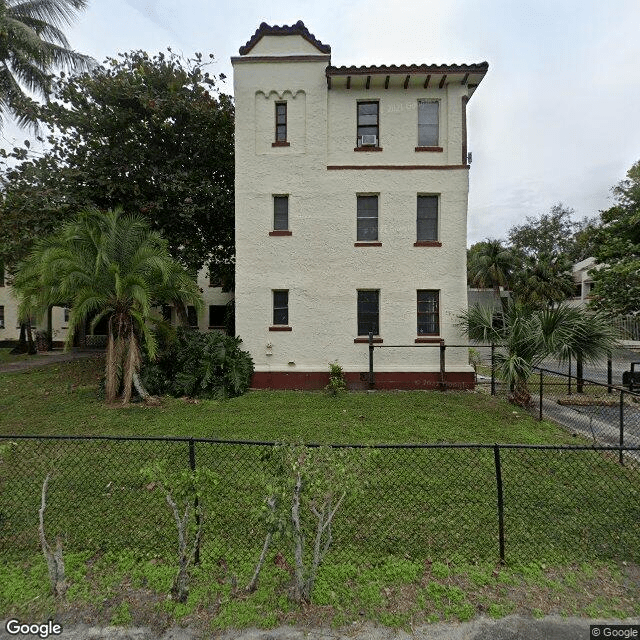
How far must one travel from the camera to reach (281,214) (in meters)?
10.9

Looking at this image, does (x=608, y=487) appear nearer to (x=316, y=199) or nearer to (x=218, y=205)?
(x=316, y=199)

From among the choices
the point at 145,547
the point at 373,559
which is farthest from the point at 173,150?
the point at 373,559

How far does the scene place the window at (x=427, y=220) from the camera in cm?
1075

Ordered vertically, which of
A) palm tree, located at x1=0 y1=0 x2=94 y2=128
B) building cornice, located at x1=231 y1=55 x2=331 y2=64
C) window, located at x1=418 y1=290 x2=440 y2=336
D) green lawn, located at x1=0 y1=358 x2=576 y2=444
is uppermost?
palm tree, located at x1=0 y1=0 x2=94 y2=128

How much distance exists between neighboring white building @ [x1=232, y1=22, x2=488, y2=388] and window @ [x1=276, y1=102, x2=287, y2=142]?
16cm

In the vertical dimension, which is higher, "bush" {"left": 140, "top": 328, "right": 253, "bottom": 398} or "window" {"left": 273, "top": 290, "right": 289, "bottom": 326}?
"window" {"left": 273, "top": 290, "right": 289, "bottom": 326}

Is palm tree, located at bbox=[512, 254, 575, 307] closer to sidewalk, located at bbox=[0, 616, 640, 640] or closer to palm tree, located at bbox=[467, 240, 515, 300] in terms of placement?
palm tree, located at bbox=[467, 240, 515, 300]

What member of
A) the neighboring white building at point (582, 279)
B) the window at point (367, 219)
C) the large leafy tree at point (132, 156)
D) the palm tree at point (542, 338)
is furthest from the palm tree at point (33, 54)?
the neighboring white building at point (582, 279)

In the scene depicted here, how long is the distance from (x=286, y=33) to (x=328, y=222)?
6235mm

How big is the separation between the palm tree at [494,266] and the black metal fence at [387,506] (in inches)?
957

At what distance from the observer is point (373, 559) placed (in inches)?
127

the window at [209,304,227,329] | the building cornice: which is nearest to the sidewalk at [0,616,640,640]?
the building cornice

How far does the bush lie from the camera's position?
930 centimetres

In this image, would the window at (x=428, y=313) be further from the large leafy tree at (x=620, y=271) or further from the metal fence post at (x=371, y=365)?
the large leafy tree at (x=620, y=271)
